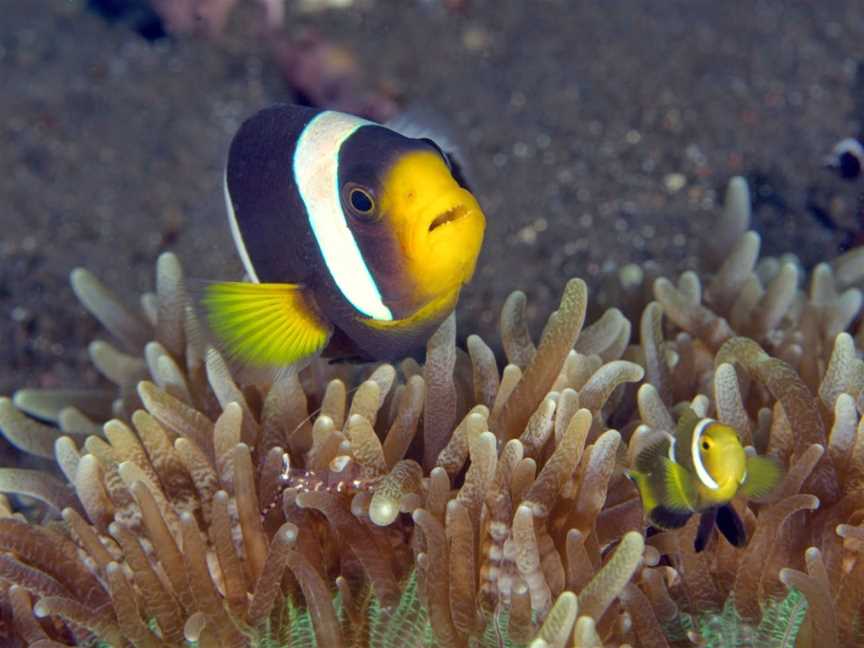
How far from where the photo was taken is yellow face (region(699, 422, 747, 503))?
1790 millimetres

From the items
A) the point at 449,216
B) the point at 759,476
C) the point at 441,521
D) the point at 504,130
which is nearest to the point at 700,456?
the point at 759,476

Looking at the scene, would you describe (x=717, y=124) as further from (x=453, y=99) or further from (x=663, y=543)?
(x=663, y=543)

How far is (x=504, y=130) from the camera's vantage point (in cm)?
461

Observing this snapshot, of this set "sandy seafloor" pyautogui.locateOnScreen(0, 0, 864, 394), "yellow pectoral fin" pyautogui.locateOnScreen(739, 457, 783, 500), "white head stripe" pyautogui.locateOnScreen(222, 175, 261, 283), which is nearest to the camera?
"yellow pectoral fin" pyautogui.locateOnScreen(739, 457, 783, 500)

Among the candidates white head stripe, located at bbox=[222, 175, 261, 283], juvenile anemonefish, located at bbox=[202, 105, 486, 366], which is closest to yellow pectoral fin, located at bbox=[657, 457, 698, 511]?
juvenile anemonefish, located at bbox=[202, 105, 486, 366]

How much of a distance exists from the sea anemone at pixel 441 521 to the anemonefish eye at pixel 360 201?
0.52 meters

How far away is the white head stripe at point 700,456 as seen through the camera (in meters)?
1.79

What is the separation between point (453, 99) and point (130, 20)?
2.29m

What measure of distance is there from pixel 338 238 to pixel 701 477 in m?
0.90

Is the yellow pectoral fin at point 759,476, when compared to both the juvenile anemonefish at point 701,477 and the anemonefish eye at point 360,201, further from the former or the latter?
the anemonefish eye at point 360,201

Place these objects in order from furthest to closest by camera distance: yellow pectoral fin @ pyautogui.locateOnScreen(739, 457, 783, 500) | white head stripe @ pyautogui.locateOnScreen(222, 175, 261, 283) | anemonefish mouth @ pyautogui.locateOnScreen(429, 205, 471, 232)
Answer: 1. white head stripe @ pyautogui.locateOnScreen(222, 175, 261, 283)
2. yellow pectoral fin @ pyautogui.locateOnScreen(739, 457, 783, 500)
3. anemonefish mouth @ pyautogui.locateOnScreen(429, 205, 471, 232)

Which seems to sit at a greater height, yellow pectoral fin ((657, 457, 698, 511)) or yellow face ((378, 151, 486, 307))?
yellow face ((378, 151, 486, 307))

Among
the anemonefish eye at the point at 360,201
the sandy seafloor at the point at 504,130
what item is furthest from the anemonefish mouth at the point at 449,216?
the sandy seafloor at the point at 504,130

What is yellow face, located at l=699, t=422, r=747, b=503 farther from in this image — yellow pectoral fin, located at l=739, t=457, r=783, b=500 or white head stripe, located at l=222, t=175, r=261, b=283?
white head stripe, located at l=222, t=175, r=261, b=283
